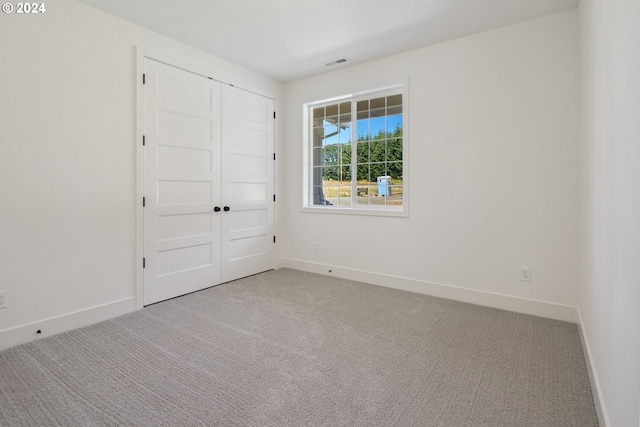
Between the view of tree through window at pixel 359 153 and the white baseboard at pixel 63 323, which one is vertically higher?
the view of tree through window at pixel 359 153

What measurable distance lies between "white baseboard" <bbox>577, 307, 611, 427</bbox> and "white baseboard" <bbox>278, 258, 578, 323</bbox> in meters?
0.43

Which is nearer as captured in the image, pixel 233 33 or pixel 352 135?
pixel 233 33

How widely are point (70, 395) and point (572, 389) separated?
2799 millimetres

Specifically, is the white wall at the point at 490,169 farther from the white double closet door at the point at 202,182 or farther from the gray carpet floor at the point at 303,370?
the white double closet door at the point at 202,182

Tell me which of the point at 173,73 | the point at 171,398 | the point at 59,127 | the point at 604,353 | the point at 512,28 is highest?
the point at 512,28

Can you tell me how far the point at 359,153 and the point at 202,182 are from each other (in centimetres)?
197

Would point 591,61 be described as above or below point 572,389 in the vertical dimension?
above

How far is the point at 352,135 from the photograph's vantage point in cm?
423

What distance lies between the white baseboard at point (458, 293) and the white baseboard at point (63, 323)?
7.53 feet

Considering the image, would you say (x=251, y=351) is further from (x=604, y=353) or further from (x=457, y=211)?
(x=457, y=211)

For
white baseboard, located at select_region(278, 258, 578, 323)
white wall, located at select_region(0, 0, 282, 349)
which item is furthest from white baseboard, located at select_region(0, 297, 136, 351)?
white baseboard, located at select_region(278, 258, 578, 323)

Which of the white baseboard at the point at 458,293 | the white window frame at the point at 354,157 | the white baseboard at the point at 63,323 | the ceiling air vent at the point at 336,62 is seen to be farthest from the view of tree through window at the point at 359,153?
the white baseboard at the point at 63,323

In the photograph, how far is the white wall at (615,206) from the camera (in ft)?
3.38

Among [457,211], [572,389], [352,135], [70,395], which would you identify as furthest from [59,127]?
[572,389]
